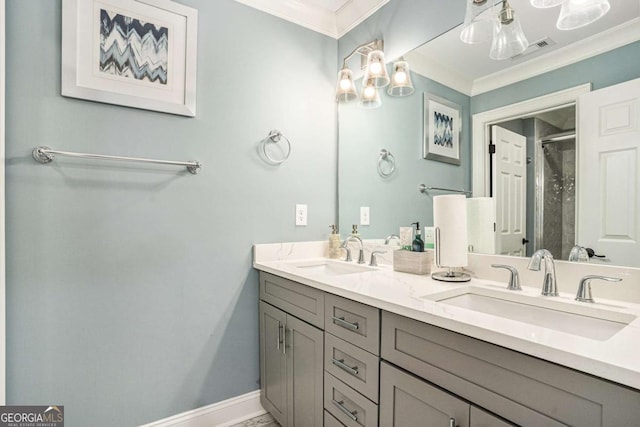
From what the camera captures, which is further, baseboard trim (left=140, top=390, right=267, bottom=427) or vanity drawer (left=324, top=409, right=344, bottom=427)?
baseboard trim (left=140, top=390, right=267, bottom=427)

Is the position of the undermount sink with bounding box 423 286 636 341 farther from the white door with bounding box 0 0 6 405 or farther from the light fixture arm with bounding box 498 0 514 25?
the white door with bounding box 0 0 6 405

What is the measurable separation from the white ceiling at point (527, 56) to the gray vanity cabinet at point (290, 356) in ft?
3.83

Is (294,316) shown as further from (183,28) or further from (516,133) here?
(183,28)

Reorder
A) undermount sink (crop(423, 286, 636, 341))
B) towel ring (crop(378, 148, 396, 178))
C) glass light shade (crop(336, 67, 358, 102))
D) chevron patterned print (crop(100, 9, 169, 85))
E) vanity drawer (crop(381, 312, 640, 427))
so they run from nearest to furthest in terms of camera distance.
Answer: vanity drawer (crop(381, 312, 640, 427)), undermount sink (crop(423, 286, 636, 341)), chevron patterned print (crop(100, 9, 169, 85)), towel ring (crop(378, 148, 396, 178)), glass light shade (crop(336, 67, 358, 102))

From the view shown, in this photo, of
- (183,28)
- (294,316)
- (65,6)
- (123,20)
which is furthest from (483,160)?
(65,6)

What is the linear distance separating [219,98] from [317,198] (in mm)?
816

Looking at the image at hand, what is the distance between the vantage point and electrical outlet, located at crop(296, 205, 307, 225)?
2.02 m

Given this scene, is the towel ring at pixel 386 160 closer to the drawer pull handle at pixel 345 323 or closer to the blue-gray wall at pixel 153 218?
the blue-gray wall at pixel 153 218

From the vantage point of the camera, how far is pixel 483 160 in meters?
1.42

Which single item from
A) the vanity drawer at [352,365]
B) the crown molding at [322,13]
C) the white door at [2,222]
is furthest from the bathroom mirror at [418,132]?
the white door at [2,222]

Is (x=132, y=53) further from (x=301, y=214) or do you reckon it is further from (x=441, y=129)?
(x=441, y=129)

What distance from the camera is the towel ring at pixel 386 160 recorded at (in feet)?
6.08

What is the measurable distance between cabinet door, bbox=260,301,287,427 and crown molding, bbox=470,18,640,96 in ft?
4.61

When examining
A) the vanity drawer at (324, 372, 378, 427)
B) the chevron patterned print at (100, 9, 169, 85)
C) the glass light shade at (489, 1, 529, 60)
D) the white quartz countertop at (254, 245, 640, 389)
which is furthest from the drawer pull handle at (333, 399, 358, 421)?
the chevron patterned print at (100, 9, 169, 85)
